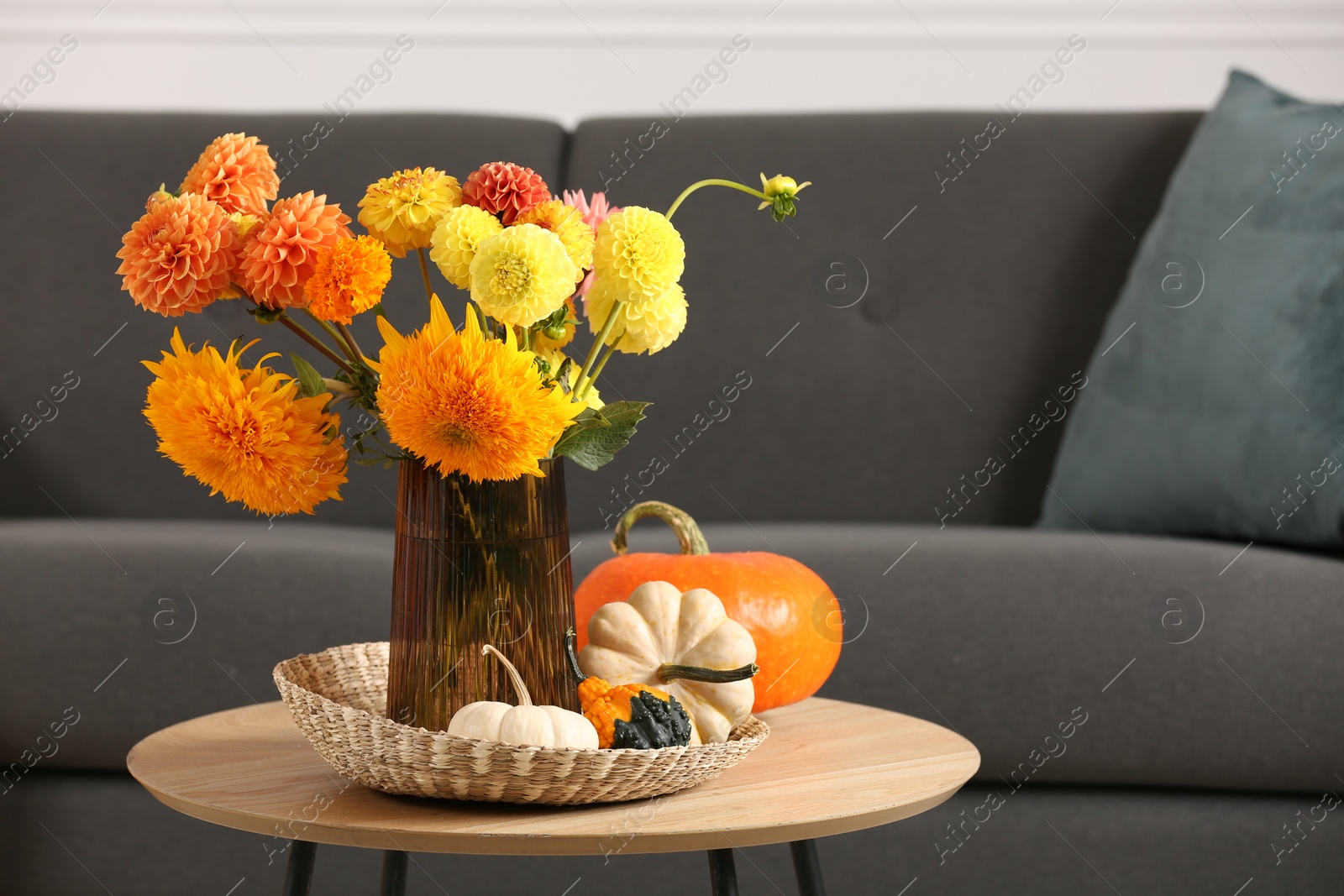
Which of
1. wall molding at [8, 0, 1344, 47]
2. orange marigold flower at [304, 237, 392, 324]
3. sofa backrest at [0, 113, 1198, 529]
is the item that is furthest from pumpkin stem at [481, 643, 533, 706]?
wall molding at [8, 0, 1344, 47]

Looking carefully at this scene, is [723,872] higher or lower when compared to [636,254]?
lower

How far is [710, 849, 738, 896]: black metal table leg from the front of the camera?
2.46 ft

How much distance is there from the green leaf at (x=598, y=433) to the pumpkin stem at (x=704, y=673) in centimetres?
15

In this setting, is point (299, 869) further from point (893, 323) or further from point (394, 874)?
point (893, 323)

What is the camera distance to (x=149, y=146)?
188cm

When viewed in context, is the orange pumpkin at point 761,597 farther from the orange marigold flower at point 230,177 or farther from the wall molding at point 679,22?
the wall molding at point 679,22

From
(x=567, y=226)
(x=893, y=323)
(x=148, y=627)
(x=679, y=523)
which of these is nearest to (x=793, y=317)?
(x=893, y=323)

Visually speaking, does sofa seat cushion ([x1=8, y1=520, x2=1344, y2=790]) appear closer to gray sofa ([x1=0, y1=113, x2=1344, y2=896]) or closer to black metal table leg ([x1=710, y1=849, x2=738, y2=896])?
gray sofa ([x1=0, y1=113, x2=1344, y2=896])

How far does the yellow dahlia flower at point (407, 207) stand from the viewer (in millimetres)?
763

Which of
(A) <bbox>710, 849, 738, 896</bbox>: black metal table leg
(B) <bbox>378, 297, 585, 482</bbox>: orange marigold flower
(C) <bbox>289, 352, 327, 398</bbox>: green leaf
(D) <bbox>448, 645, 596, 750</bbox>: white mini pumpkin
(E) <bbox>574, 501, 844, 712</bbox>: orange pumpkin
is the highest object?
(C) <bbox>289, 352, 327, 398</bbox>: green leaf

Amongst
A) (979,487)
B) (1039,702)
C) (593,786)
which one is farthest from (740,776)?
(979,487)

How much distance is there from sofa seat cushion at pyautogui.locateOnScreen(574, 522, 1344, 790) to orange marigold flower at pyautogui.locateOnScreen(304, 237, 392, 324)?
762mm

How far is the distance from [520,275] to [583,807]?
0.30 m

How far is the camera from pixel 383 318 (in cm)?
71
